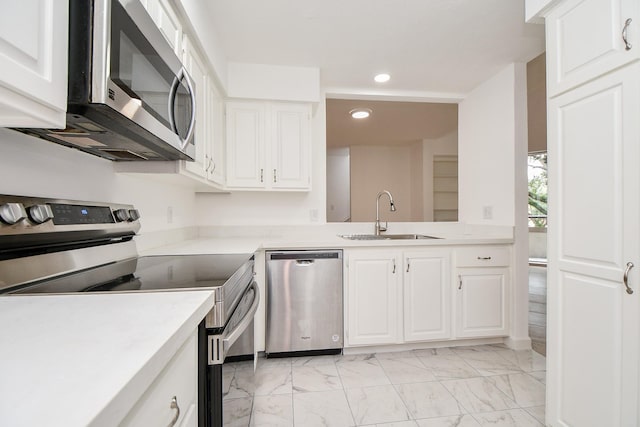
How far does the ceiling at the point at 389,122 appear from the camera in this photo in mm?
3559

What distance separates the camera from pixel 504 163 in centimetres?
251

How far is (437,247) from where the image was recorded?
2.33 m

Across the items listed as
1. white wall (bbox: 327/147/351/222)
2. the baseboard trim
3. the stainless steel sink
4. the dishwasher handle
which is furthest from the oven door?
white wall (bbox: 327/147/351/222)

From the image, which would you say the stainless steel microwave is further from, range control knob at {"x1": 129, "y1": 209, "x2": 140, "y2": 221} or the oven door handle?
the oven door handle

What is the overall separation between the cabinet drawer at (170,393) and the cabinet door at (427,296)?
6.03 feet

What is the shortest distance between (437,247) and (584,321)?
3.64ft

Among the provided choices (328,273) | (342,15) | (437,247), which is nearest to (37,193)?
(328,273)

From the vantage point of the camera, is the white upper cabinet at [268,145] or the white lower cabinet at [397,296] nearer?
the white lower cabinet at [397,296]

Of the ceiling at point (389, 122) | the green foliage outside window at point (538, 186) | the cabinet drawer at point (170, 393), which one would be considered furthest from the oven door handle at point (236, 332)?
the green foliage outside window at point (538, 186)

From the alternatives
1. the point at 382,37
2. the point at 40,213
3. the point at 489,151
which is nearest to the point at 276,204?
the point at 382,37

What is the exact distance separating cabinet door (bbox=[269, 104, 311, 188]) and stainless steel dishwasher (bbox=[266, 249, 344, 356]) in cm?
67

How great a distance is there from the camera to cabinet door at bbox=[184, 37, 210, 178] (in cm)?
156

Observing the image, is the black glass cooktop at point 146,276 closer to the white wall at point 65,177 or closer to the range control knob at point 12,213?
the range control knob at point 12,213

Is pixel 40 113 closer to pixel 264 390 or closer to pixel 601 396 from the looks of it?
pixel 264 390
